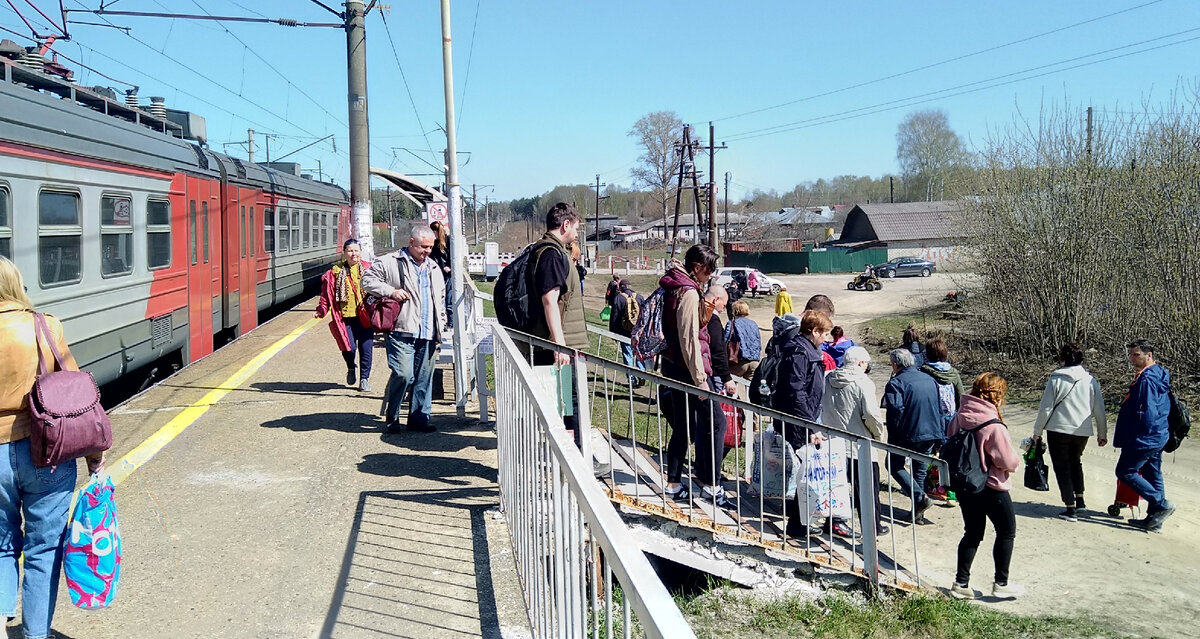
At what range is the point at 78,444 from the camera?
3.51 metres

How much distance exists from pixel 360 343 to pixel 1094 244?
12525 mm

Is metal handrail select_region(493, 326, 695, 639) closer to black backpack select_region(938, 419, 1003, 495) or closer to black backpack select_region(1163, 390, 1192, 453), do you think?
black backpack select_region(938, 419, 1003, 495)

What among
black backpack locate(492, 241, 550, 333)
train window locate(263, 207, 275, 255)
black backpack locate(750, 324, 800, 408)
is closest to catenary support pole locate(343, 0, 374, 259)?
train window locate(263, 207, 275, 255)

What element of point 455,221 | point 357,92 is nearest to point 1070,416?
point 455,221

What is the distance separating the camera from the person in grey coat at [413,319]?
23.2 ft

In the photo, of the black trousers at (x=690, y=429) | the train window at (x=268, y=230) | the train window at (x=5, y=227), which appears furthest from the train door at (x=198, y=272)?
the black trousers at (x=690, y=429)

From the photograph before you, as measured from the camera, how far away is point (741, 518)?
22.5 feet

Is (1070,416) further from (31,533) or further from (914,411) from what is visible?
(31,533)

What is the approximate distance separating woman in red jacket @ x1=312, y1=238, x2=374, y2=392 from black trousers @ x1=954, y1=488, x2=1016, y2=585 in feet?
18.6

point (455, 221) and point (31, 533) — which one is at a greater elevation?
point (455, 221)

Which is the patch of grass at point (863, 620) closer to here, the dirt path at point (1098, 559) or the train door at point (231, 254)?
the dirt path at point (1098, 559)

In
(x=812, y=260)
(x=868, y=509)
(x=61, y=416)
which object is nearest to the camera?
(x=61, y=416)

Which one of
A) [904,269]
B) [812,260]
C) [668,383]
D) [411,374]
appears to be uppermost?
[812,260]

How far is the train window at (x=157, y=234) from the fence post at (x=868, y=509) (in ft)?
23.7
